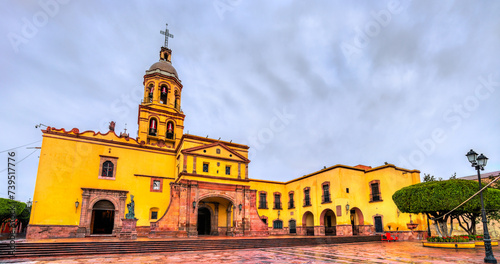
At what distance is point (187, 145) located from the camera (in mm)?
27016

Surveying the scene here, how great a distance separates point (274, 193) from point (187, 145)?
13090 millimetres

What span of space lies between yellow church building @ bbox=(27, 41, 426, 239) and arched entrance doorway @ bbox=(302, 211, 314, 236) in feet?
0.39

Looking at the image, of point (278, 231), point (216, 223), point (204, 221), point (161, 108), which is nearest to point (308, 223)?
point (278, 231)

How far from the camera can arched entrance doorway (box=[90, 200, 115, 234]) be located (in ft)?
80.6

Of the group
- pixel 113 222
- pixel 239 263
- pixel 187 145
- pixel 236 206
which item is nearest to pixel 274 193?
pixel 236 206

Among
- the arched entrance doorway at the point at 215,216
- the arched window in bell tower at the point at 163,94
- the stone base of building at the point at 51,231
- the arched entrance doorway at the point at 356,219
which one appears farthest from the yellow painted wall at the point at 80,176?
the arched entrance doorway at the point at 356,219

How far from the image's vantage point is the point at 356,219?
1109 inches

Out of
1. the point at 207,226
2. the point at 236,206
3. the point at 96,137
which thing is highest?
the point at 96,137

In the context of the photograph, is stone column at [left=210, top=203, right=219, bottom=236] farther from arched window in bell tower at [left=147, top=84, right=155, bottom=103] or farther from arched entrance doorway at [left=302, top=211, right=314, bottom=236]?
arched window in bell tower at [left=147, top=84, right=155, bottom=103]

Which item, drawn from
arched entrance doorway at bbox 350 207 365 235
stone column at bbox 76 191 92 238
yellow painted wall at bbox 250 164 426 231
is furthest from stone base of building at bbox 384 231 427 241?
stone column at bbox 76 191 92 238

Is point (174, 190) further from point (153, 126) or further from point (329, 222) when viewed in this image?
point (329, 222)

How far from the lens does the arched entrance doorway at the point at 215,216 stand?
2766 cm

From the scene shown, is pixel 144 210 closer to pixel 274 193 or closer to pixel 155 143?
pixel 155 143

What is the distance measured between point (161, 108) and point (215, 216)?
14197mm
